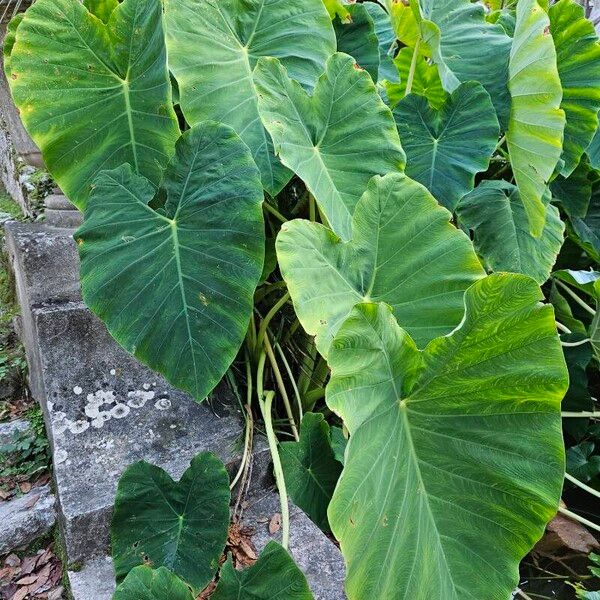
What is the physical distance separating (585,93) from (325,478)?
1126 mm

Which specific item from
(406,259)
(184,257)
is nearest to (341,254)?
(406,259)

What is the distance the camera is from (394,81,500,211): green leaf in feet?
3.74

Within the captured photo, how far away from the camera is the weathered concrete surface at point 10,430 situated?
1359 mm

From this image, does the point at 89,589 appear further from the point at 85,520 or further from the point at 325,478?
the point at 325,478

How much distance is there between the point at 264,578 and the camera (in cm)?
74

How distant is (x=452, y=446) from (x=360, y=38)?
1.00 metres

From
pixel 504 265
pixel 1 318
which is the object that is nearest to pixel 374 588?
pixel 504 265

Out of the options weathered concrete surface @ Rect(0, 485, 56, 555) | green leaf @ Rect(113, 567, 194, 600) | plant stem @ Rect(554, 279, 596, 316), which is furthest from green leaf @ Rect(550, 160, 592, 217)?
weathered concrete surface @ Rect(0, 485, 56, 555)

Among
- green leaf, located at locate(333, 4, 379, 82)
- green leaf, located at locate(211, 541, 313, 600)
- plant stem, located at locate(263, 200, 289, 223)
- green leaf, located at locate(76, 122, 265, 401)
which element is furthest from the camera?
green leaf, located at locate(333, 4, 379, 82)

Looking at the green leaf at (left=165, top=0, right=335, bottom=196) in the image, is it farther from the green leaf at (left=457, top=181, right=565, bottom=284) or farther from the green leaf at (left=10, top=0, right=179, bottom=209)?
the green leaf at (left=457, top=181, right=565, bottom=284)

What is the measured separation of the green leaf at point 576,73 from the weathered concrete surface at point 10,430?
5.05 ft

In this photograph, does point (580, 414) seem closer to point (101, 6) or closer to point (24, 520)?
point (24, 520)

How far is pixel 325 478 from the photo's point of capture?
0.97 metres

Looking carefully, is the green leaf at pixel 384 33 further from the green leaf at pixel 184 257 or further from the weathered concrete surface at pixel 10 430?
the weathered concrete surface at pixel 10 430
